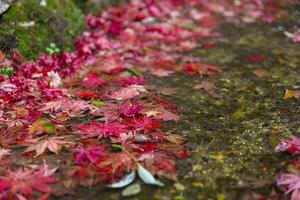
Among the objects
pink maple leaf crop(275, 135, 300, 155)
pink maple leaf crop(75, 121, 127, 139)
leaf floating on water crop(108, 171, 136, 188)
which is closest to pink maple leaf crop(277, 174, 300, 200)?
pink maple leaf crop(275, 135, 300, 155)

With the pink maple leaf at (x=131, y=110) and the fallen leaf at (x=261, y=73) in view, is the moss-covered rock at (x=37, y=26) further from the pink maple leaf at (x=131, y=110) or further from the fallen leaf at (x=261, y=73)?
the fallen leaf at (x=261, y=73)

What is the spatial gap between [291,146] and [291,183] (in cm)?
32

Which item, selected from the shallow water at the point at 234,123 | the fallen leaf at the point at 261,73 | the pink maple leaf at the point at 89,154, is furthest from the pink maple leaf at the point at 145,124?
the fallen leaf at the point at 261,73

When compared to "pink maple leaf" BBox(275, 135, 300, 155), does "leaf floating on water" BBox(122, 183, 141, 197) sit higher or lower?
higher

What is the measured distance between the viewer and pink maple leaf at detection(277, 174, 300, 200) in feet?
7.78

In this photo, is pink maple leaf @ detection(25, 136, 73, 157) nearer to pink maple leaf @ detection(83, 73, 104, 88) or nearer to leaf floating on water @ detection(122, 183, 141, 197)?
leaf floating on water @ detection(122, 183, 141, 197)

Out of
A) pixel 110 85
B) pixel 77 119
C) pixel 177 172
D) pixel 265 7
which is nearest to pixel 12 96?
pixel 77 119

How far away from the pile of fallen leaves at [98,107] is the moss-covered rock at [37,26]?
0.12 m

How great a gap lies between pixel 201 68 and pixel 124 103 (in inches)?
42.8

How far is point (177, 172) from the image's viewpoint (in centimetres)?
259

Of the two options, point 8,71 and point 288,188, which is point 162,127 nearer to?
point 288,188

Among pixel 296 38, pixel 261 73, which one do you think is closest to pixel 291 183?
pixel 261 73

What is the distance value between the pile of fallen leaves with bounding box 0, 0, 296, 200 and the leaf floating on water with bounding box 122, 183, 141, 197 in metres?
0.04

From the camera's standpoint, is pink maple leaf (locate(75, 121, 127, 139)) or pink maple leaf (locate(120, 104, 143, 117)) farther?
pink maple leaf (locate(120, 104, 143, 117))
